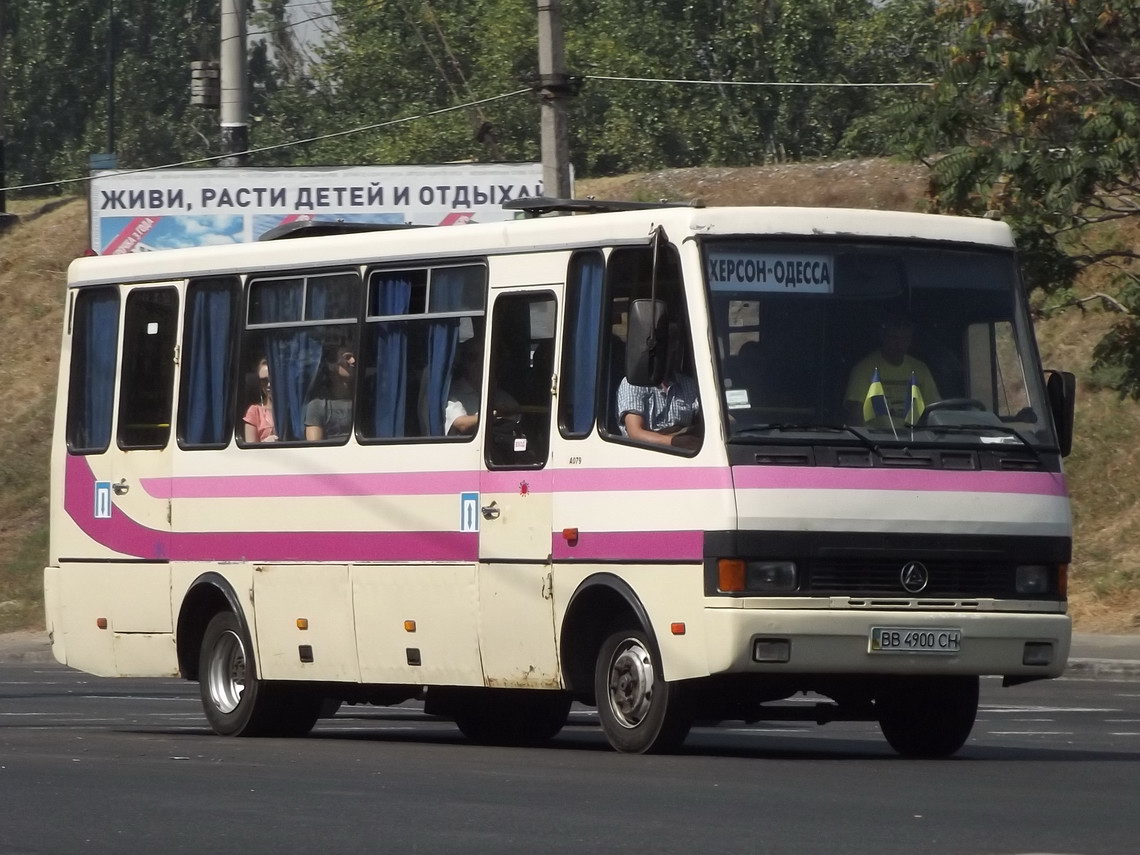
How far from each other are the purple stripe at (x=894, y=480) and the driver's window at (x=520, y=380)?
1504mm

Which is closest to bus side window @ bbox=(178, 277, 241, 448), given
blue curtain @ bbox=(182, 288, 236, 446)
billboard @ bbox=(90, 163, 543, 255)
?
blue curtain @ bbox=(182, 288, 236, 446)

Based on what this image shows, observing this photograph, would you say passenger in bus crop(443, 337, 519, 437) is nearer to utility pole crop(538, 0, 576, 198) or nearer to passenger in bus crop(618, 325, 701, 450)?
passenger in bus crop(618, 325, 701, 450)

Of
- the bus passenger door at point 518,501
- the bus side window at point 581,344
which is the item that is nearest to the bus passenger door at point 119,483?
the bus passenger door at point 518,501

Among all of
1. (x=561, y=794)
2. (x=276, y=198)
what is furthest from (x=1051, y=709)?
(x=276, y=198)

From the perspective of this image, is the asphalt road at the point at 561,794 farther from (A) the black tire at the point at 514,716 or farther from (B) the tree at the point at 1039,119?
(B) the tree at the point at 1039,119

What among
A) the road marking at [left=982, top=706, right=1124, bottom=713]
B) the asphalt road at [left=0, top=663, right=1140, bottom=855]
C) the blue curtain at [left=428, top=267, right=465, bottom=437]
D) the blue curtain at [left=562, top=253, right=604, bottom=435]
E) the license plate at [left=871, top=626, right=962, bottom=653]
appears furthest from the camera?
the road marking at [left=982, top=706, right=1124, bottom=713]

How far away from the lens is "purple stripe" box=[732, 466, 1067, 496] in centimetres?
1205

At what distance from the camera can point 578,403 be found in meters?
13.0

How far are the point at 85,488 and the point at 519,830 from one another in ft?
26.0

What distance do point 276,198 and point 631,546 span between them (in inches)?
968

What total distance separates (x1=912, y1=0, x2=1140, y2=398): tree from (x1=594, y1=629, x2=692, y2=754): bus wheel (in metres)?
12.5

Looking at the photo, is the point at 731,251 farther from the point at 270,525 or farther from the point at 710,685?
the point at 270,525

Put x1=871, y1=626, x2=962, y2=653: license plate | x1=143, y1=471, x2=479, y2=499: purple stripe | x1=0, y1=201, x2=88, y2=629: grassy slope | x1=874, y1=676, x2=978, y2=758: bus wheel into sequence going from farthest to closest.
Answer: x1=0, y1=201, x2=88, y2=629: grassy slope < x1=143, y1=471, x2=479, y2=499: purple stripe < x1=874, y1=676, x2=978, y2=758: bus wheel < x1=871, y1=626, x2=962, y2=653: license plate

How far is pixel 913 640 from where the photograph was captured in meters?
12.2
